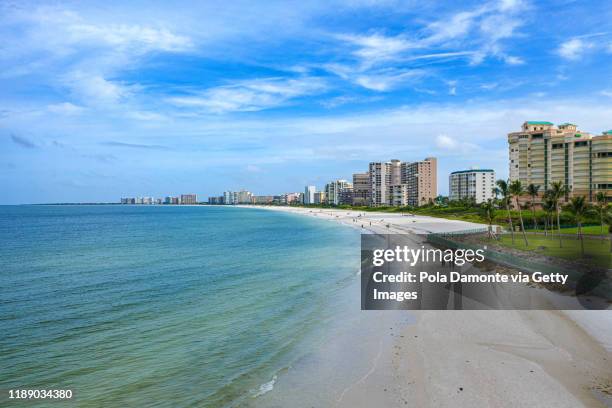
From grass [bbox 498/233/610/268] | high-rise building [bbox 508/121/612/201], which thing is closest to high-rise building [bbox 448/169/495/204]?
high-rise building [bbox 508/121/612/201]

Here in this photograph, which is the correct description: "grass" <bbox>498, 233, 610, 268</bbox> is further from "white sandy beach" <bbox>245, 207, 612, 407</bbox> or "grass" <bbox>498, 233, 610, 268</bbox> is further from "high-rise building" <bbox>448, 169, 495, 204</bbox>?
"high-rise building" <bbox>448, 169, 495, 204</bbox>

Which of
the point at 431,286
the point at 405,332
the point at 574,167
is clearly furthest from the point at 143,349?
the point at 574,167

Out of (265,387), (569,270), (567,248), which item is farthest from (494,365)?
(567,248)

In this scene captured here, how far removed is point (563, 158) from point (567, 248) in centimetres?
6287

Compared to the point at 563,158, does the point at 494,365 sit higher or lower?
lower

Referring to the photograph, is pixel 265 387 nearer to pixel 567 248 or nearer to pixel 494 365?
pixel 494 365

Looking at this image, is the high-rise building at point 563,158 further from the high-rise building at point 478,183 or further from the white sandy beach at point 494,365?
the high-rise building at point 478,183

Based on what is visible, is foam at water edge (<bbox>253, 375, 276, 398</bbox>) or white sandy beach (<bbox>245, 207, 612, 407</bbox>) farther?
foam at water edge (<bbox>253, 375, 276, 398</bbox>)

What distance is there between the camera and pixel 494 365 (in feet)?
48.0

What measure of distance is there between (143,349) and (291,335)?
649cm

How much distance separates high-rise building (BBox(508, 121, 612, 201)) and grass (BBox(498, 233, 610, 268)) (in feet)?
146

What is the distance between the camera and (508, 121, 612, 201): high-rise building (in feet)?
277

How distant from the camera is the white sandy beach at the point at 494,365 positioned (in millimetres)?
12289

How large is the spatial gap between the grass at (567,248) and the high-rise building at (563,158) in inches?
1749
